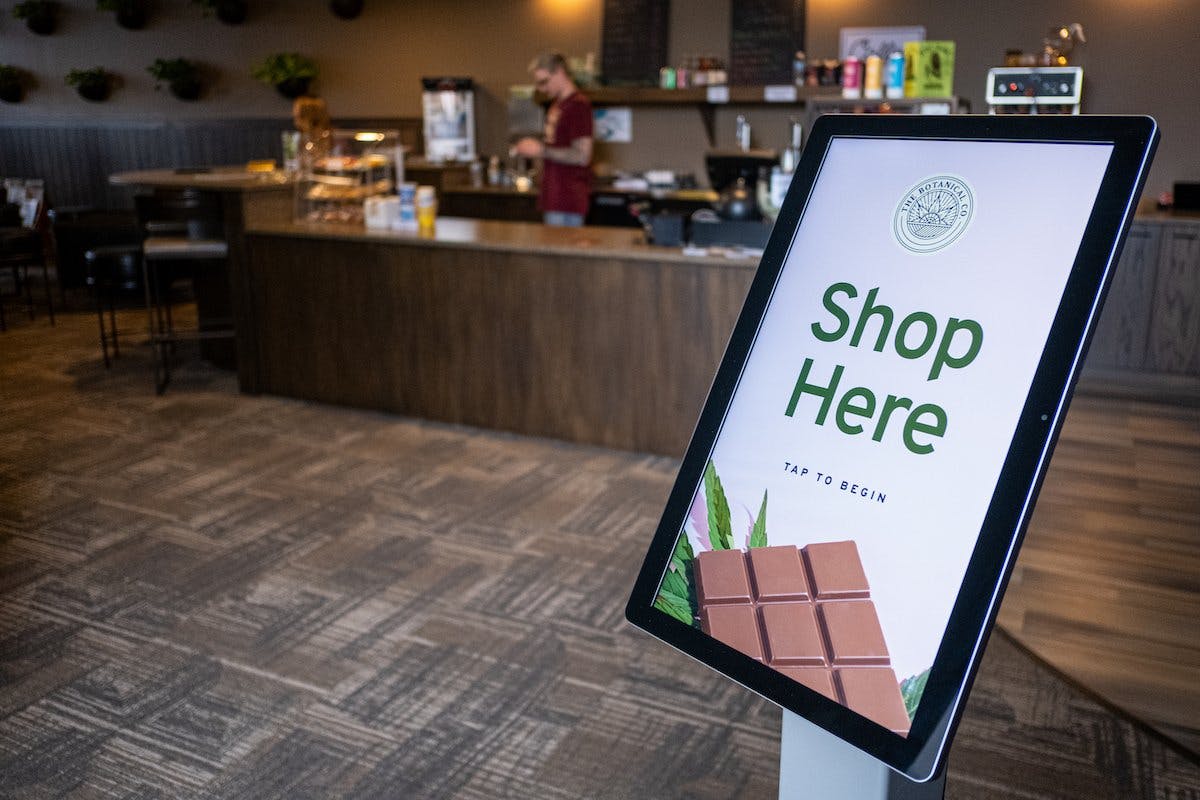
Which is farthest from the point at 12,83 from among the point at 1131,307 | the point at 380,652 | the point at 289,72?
the point at 1131,307

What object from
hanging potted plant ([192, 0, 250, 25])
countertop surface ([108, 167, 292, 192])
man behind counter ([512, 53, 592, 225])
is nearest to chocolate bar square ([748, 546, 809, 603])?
countertop surface ([108, 167, 292, 192])

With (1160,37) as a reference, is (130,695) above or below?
below

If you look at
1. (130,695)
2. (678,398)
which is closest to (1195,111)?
(678,398)

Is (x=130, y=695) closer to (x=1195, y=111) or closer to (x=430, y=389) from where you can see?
(x=430, y=389)

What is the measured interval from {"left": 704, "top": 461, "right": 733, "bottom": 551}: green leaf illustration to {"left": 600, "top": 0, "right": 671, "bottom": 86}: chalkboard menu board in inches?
252

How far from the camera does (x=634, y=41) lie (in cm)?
717

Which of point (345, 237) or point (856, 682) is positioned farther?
point (345, 237)

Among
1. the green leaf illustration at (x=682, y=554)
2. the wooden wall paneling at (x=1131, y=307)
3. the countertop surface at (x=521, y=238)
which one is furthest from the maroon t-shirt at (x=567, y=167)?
the green leaf illustration at (x=682, y=554)

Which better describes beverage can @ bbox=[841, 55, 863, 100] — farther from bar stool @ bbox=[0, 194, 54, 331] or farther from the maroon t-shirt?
bar stool @ bbox=[0, 194, 54, 331]

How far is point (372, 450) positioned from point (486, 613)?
1656 millimetres

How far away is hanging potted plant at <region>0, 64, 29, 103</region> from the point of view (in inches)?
382

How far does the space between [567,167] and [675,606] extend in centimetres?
471

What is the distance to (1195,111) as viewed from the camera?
5.77 metres

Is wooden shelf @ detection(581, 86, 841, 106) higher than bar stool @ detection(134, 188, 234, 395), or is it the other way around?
wooden shelf @ detection(581, 86, 841, 106)
